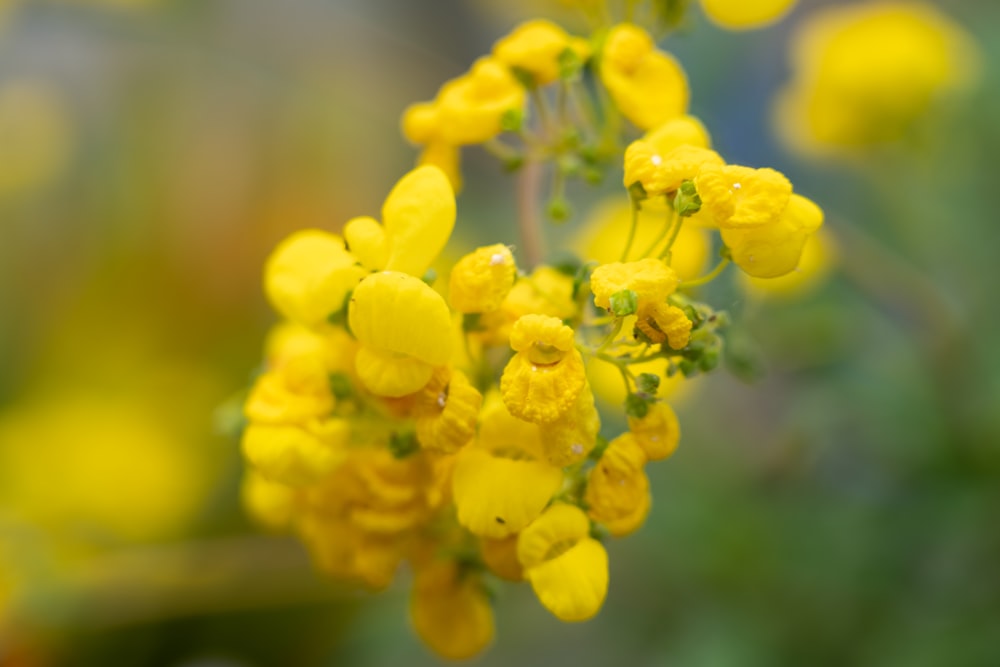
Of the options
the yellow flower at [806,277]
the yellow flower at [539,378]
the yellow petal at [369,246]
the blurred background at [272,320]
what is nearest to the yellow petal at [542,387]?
the yellow flower at [539,378]

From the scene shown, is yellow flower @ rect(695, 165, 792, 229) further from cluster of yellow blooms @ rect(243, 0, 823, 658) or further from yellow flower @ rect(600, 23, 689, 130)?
yellow flower @ rect(600, 23, 689, 130)

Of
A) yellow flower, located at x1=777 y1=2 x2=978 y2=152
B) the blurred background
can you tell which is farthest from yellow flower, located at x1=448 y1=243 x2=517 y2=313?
yellow flower, located at x1=777 y1=2 x2=978 y2=152

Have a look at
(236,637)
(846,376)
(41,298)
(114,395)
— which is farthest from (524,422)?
(41,298)

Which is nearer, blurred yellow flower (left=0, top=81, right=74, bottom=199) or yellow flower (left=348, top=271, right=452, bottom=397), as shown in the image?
yellow flower (left=348, top=271, right=452, bottom=397)

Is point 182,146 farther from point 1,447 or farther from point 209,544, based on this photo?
point 209,544

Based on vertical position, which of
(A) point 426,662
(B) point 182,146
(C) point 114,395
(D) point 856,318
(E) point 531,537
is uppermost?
(B) point 182,146

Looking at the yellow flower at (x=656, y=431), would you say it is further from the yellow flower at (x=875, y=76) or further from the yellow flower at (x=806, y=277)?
the yellow flower at (x=875, y=76)
